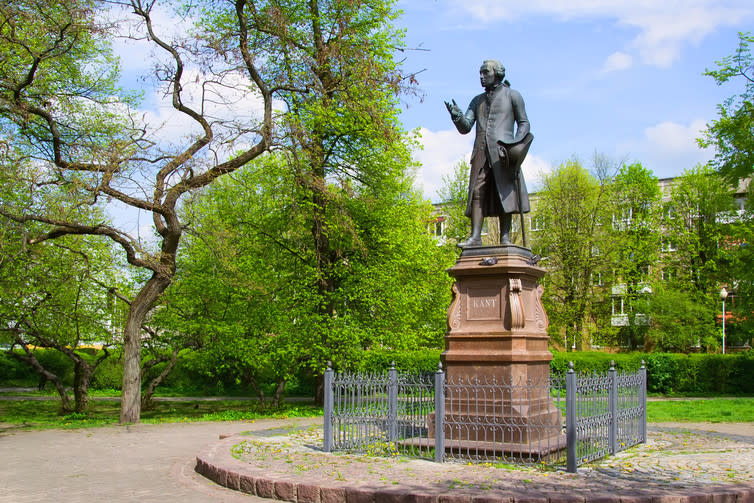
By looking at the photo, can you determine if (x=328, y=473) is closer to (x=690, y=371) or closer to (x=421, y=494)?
(x=421, y=494)

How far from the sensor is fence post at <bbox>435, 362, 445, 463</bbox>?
9.60 meters

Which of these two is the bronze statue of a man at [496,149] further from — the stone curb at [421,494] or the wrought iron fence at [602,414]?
the stone curb at [421,494]

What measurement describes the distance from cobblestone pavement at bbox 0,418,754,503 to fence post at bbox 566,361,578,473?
175 millimetres

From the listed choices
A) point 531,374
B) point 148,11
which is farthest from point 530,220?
point 531,374

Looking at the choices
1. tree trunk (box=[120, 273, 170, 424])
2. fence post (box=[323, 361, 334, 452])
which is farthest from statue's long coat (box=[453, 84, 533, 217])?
tree trunk (box=[120, 273, 170, 424])

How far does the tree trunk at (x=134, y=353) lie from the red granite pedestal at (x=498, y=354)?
9121 millimetres

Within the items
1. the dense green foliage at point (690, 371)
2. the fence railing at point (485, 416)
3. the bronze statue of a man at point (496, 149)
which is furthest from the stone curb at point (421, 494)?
the dense green foliage at point (690, 371)

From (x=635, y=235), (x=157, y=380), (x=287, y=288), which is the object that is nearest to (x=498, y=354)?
(x=287, y=288)

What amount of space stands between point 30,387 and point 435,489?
3421 centimetres

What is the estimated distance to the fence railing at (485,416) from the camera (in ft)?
30.8

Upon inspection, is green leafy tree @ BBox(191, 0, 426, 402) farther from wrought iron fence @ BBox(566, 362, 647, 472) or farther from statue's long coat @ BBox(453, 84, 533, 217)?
wrought iron fence @ BBox(566, 362, 647, 472)

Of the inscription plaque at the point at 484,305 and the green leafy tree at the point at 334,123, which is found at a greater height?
the green leafy tree at the point at 334,123

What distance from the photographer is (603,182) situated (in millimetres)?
39250

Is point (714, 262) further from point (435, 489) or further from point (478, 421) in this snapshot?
point (435, 489)
